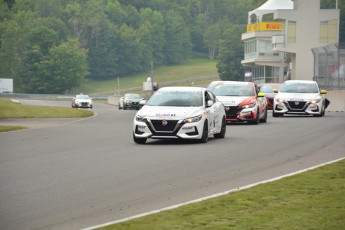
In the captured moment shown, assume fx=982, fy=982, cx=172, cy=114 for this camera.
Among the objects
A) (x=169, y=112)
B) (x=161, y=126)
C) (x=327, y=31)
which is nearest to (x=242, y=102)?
(x=169, y=112)

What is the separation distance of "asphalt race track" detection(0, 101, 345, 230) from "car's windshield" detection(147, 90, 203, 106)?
3.08 feet

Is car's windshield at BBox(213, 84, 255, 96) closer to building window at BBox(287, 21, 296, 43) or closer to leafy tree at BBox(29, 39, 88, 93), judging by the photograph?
building window at BBox(287, 21, 296, 43)

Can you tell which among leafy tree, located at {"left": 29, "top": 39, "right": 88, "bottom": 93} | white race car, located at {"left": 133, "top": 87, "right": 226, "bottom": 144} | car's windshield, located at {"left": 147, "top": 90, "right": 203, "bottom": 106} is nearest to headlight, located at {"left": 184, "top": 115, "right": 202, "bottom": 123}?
white race car, located at {"left": 133, "top": 87, "right": 226, "bottom": 144}

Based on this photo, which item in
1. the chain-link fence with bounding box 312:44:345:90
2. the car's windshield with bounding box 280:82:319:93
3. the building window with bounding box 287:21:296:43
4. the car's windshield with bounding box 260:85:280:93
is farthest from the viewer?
the building window with bounding box 287:21:296:43

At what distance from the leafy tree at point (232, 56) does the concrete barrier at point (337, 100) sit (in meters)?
97.2

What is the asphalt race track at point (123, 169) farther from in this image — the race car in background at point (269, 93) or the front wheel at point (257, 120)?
the race car in background at point (269, 93)

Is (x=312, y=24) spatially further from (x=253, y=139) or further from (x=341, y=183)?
(x=341, y=183)

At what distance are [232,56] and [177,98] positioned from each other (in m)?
134

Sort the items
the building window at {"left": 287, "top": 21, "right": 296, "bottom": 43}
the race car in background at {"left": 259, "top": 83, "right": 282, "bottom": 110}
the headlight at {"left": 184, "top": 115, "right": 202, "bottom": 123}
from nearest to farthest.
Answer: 1. the headlight at {"left": 184, "top": 115, "right": 202, "bottom": 123}
2. the race car in background at {"left": 259, "top": 83, "right": 282, "bottom": 110}
3. the building window at {"left": 287, "top": 21, "right": 296, "bottom": 43}

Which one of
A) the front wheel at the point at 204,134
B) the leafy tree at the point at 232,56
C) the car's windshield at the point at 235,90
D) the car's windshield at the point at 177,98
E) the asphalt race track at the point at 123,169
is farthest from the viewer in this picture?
the leafy tree at the point at 232,56

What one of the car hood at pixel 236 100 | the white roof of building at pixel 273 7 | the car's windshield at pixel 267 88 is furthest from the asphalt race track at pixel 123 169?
the white roof of building at pixel 273 7

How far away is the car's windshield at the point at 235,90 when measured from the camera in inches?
1304

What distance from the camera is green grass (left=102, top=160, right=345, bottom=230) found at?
10.0 meters

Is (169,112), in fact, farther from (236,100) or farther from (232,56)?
(232,56)
